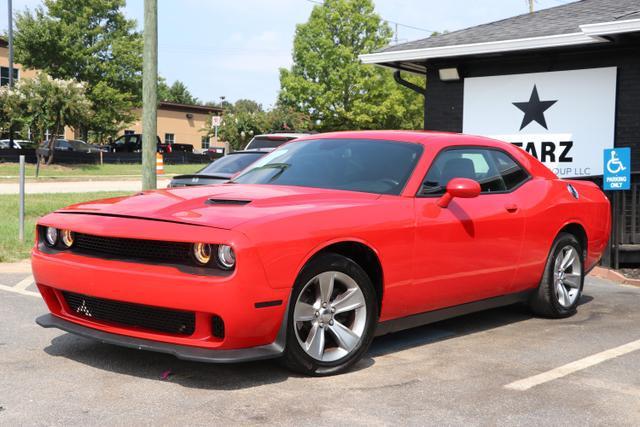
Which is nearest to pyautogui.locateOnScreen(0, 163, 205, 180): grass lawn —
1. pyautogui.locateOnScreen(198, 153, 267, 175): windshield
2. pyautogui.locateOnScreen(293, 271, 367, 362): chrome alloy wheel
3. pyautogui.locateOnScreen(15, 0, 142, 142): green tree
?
pyautogui.locateOnScreen(15, 0, 142, 142): green tree

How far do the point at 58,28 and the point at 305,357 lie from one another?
42524mm

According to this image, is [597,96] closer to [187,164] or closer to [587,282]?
[587,282]

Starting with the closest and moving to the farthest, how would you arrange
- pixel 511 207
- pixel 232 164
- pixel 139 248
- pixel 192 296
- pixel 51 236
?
pixel 192 296 < pixel 139 248 < pixel 51 236 < pixel 511 207 < pixel 232 164

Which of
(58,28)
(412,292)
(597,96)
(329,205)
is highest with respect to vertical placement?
(58,28)

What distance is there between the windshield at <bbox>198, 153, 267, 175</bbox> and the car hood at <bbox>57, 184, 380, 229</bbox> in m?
6.85

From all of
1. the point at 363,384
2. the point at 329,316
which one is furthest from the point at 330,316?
the point at 363,384

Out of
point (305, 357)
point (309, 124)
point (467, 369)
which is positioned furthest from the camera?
point (309, 124)

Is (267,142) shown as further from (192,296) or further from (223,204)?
(192,296)

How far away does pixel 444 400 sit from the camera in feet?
13.7

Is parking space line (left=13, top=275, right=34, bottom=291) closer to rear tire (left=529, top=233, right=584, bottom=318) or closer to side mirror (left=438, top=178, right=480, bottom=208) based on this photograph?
side mirror (left=438, top=178, right=480, bottom=208)

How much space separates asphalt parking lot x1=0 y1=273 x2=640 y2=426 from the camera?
152 inches

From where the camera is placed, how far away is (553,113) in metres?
12.5

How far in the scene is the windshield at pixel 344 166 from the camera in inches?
207

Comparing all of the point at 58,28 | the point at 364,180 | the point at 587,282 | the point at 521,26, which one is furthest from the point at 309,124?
the point at 364,180
